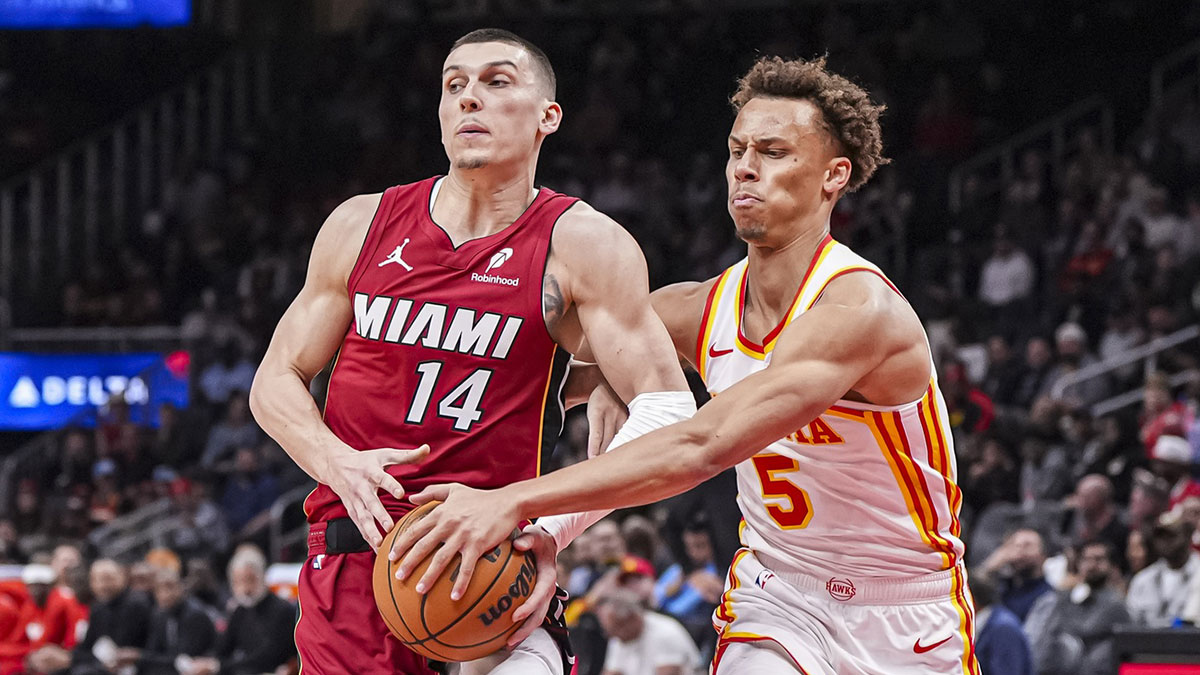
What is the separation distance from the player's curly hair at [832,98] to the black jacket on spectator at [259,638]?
248 inches

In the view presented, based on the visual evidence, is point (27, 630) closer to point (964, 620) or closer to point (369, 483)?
point (369, 483)

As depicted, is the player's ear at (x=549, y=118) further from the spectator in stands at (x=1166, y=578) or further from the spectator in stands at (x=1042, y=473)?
the spectator in stands at (x=1042, y=473)

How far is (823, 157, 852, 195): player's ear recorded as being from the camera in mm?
4250

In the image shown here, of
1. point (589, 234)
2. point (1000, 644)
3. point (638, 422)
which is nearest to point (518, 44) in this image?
point (589, 234)

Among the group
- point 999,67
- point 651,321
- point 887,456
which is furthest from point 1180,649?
point 999,67

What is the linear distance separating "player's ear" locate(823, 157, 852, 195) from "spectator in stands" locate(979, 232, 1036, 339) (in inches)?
377

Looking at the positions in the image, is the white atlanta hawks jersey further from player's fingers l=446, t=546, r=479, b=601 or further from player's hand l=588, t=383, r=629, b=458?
player's fingers l=446, t=546, r=479, b=601

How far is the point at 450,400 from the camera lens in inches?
156

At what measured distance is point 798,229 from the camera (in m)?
4.21

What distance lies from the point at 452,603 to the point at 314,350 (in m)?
0.95

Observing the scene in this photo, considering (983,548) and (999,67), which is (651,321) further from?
(999,67)

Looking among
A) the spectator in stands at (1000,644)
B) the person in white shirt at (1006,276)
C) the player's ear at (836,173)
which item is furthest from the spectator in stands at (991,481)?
the player's ear at (836,173)

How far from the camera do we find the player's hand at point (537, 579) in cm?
→ 366

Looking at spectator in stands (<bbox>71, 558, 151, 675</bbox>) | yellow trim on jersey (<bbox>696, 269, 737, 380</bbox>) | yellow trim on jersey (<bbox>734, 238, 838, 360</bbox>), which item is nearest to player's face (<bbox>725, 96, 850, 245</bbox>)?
yellow trim on jersey (<bbox>734, 238, 838, 360</bbox>)
